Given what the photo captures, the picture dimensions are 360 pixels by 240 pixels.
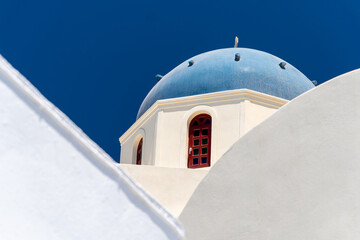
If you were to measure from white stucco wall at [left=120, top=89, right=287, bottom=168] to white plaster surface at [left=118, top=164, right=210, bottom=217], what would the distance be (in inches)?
57.3

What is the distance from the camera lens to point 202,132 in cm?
1244

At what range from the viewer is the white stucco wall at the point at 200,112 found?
12039mm

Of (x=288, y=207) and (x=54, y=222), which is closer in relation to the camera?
(x=54, y=222)

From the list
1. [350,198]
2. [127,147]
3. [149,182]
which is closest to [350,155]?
[350,198]

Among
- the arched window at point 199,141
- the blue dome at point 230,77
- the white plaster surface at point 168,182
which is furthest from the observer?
the blue dome at point 230,77

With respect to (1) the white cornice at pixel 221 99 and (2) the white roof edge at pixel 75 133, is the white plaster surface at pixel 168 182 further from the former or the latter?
(2) the white roof edge at pixel 75 133

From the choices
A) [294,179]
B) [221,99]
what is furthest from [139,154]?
[294,179]

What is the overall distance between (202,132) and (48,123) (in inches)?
385

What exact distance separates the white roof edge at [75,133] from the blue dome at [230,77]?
9735mm

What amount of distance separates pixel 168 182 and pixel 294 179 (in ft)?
14.1

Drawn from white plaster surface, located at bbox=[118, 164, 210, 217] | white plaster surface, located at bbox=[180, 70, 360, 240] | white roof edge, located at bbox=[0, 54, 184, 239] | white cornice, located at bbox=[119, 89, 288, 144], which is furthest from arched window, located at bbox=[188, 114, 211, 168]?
white roof edge, located at bbox=[0, 54, 184, 239]

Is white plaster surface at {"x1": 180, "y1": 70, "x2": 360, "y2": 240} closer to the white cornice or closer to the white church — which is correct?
the white church

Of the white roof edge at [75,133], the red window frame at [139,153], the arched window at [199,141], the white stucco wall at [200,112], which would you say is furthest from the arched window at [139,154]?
the white roof edge at [75,133]

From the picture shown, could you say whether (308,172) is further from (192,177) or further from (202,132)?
(202,132)
